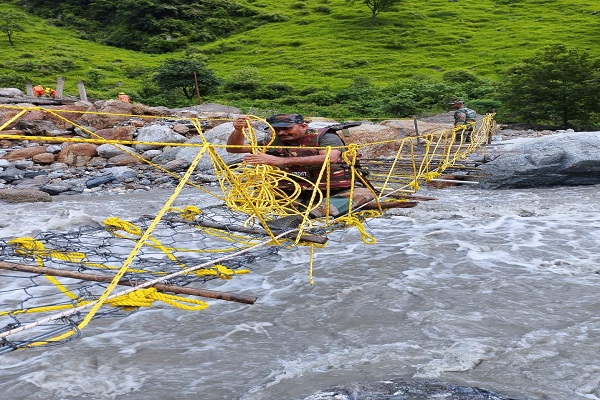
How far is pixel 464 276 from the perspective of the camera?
18.4ft

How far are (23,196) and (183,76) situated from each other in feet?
52.1

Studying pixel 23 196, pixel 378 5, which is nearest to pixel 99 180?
pixel 23 196

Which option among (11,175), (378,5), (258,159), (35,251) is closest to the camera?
(35,251)

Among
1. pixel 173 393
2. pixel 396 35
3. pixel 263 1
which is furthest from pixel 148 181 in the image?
pixel 263 1

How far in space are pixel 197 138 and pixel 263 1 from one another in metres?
36.0

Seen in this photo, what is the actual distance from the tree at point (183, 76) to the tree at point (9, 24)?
657 inches

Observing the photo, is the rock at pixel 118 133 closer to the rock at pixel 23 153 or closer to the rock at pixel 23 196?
the rock at pixel 23 153

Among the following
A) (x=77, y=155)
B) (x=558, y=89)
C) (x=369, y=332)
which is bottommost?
(x=77, y=155)

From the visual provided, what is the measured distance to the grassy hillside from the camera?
2988 cm

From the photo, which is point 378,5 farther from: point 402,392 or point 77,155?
point 402,392

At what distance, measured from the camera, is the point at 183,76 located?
25.0 metres

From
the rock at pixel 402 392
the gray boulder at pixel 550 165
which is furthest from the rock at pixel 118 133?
the rock at pixel 402 392

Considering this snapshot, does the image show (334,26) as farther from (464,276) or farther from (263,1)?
(464,276)

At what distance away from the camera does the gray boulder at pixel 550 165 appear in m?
9.62
